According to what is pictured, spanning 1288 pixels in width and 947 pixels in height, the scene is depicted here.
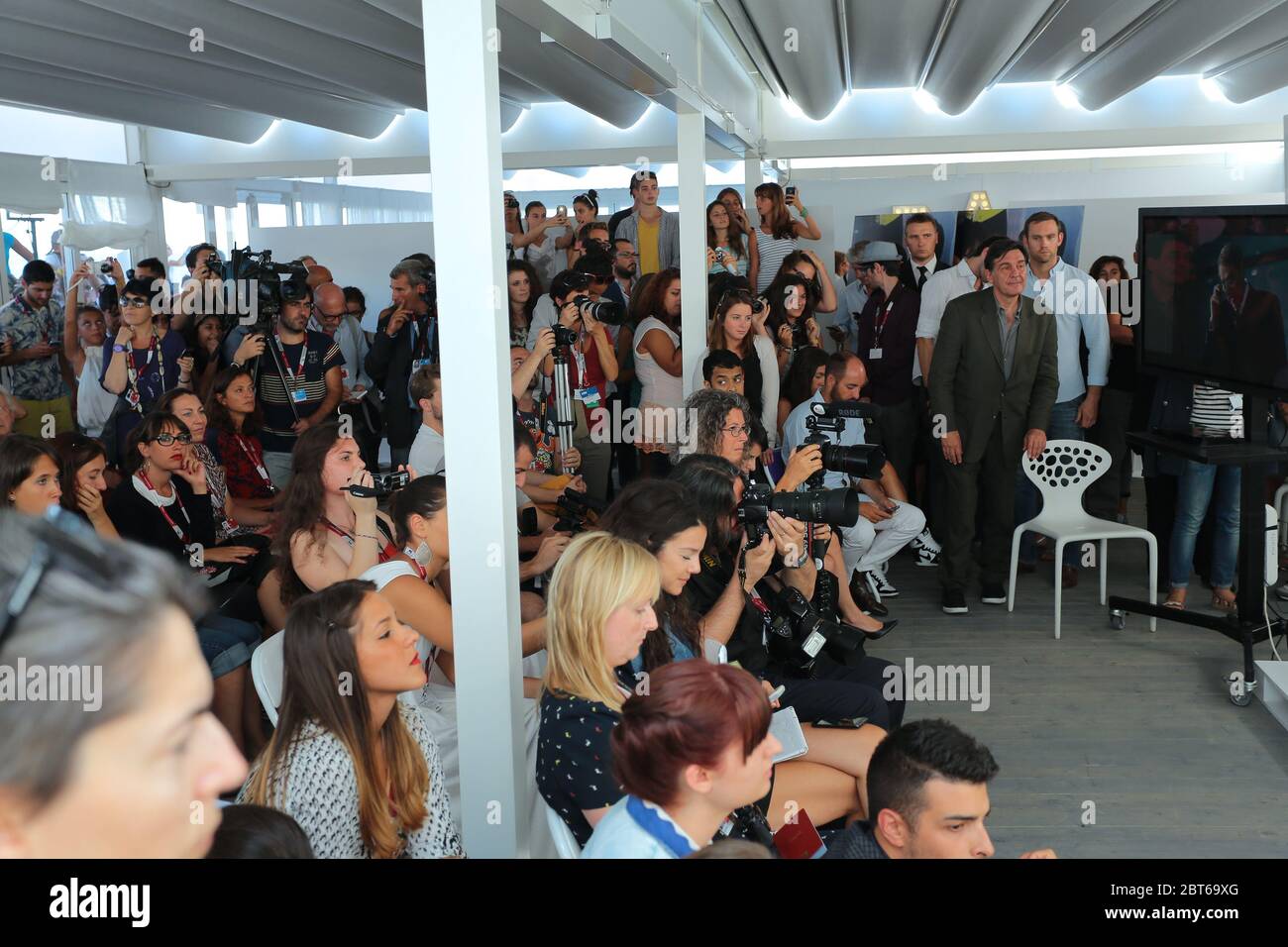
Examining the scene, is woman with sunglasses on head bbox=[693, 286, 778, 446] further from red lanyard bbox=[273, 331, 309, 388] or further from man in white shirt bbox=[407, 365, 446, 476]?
red lanyard bbox=[273, 331, 309, 388]

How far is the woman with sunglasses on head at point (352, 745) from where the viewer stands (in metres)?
2.01

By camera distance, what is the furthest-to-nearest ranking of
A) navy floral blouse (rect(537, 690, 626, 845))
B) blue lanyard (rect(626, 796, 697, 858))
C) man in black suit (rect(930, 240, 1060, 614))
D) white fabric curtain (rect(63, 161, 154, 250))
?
white fabric curtain (rect(63, 161, 154, 250)) → man in black suit (rect(930, 240, 1060, 614)) → navy floral blouse (rect(537, 690, 626, 845)) → blue lanyard (rect(626, 796, 697, 858))

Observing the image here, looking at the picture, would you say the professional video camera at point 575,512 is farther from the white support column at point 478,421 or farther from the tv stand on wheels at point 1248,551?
the tv stand on wheels at point 1248,551

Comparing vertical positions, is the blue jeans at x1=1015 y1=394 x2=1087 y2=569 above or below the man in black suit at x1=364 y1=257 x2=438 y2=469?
below

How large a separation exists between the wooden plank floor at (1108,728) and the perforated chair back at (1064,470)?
49 centimetres

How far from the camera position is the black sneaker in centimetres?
530

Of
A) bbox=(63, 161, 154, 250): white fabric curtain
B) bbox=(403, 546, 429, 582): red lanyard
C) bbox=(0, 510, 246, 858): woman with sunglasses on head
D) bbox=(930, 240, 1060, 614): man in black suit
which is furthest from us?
bbox=(63, 161, 154, 250): white fabric curtain

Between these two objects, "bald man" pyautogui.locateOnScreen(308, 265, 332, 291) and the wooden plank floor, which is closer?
the wooden plank floor

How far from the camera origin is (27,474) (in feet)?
11.2

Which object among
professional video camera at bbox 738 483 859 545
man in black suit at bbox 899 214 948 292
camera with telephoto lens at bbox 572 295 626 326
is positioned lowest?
professional video camera at bbox 738 483 859 545

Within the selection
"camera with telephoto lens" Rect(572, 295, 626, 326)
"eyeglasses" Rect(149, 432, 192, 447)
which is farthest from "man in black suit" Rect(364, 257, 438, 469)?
"eyeglasses" Rect(149, 432, 192, 447)

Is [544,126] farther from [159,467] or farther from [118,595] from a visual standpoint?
[118,595]

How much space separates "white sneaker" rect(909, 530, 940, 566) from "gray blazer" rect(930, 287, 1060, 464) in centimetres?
92

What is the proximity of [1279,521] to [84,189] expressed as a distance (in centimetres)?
792
